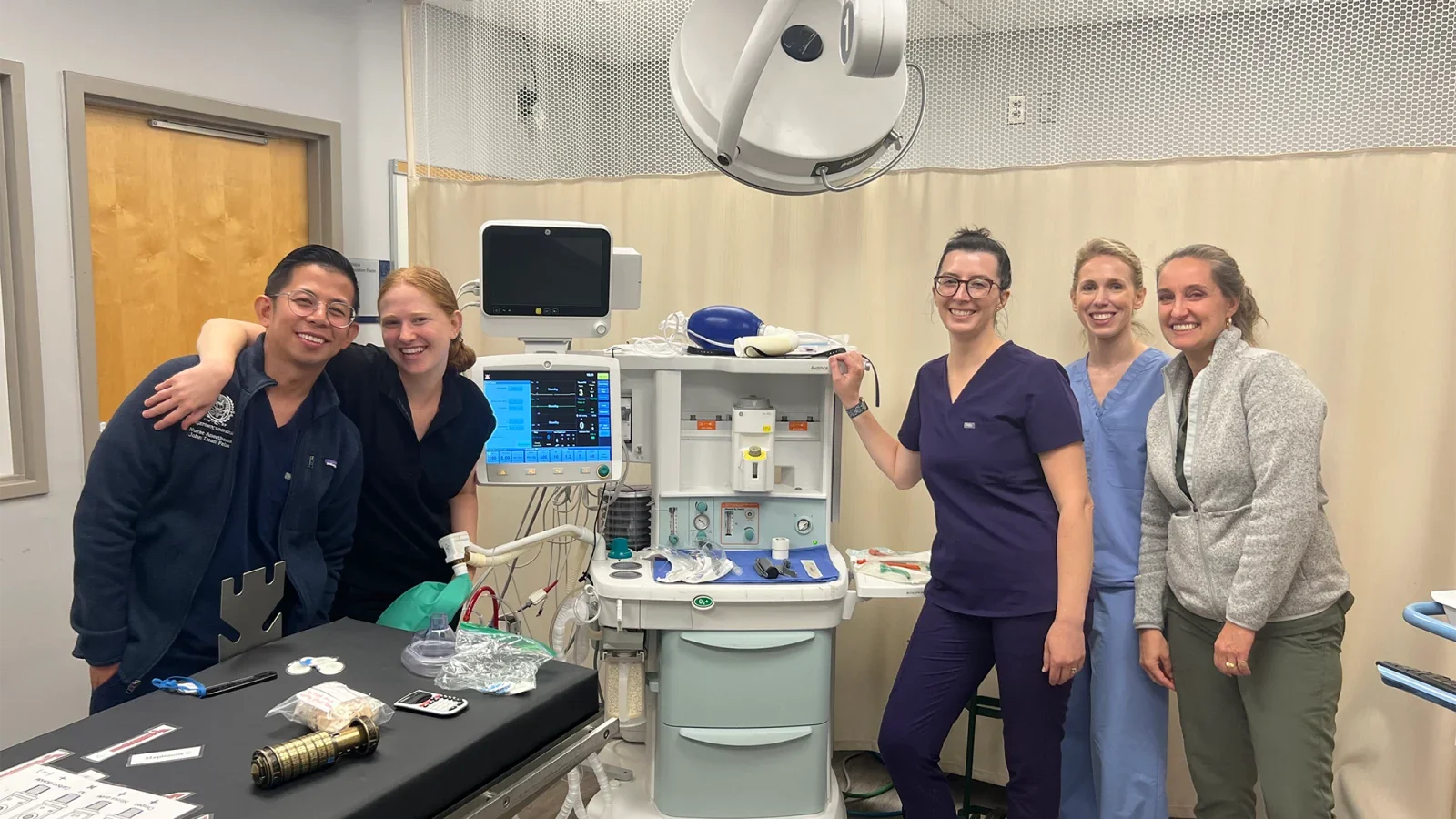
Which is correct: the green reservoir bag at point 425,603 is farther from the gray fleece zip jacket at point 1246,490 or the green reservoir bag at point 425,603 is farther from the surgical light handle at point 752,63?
the gray fleece zip jacket at point 1246,490

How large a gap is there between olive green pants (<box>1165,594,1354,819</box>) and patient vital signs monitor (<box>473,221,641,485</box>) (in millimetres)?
1362

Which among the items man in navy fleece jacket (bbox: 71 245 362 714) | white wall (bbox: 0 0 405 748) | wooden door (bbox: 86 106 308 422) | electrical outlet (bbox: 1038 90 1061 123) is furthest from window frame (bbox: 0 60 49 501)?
electrical outlet (bbox: 1038 90 1061 123)

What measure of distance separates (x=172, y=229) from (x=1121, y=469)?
299cm

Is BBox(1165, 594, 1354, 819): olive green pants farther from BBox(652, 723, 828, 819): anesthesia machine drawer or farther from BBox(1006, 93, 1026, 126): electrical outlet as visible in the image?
BBox(1006, 93, 1026, 126): electrical outlet

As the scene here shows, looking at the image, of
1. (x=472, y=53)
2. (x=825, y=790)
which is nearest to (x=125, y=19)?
(x=472, y=53)

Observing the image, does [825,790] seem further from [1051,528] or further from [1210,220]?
[1210,220]

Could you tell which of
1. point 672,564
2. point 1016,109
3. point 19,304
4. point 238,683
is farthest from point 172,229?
point 1016,109

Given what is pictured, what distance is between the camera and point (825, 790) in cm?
221

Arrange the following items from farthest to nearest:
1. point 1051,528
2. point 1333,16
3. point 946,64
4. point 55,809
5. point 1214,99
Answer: point 946,64
point 1214,99
point 1333,16
point 1051,528
point 55,809

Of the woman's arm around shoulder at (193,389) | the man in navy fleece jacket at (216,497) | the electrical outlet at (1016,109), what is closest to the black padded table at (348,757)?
the man in navy fleece jacket at (216,497)

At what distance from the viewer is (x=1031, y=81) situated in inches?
99.0

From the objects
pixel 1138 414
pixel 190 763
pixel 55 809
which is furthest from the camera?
pixel 1138 414

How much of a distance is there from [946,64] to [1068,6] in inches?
13.6

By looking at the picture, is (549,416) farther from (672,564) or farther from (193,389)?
(193,389)
